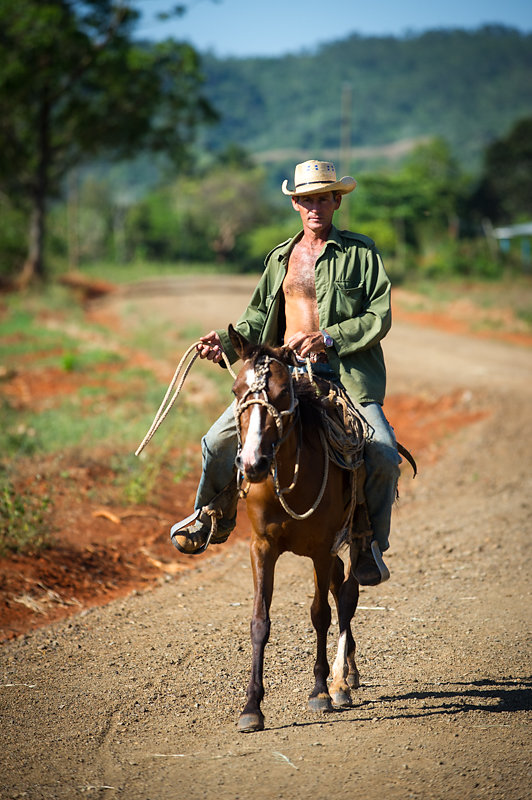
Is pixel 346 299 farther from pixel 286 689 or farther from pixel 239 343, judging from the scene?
pixel 286 689

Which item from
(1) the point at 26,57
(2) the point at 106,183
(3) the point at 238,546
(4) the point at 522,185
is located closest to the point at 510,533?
(3) the point at 238,546

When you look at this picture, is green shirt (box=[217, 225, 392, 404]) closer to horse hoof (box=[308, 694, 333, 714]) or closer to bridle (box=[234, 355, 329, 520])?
bridle (box=[234, 355, 329, 520])

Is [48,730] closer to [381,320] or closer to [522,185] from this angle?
[381,320]

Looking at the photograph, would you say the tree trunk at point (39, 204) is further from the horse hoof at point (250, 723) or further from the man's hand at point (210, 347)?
the horse hoof at point (250, 723)

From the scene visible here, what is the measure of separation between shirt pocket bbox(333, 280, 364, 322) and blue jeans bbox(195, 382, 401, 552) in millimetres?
542

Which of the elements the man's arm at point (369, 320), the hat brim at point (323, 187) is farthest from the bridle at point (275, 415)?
the hat brim at point (323, 187)

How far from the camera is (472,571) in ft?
25.5

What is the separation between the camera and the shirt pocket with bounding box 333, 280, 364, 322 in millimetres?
5117

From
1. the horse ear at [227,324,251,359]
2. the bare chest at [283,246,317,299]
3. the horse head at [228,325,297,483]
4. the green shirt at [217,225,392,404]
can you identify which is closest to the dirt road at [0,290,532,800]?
the horse head at [228,325,297,483]

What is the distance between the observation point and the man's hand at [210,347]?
16.1ft

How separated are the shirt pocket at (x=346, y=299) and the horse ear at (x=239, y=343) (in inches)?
32.0

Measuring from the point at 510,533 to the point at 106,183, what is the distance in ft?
252

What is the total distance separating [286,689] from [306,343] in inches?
81.9

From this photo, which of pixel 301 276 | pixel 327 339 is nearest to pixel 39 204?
pixel 301 276
